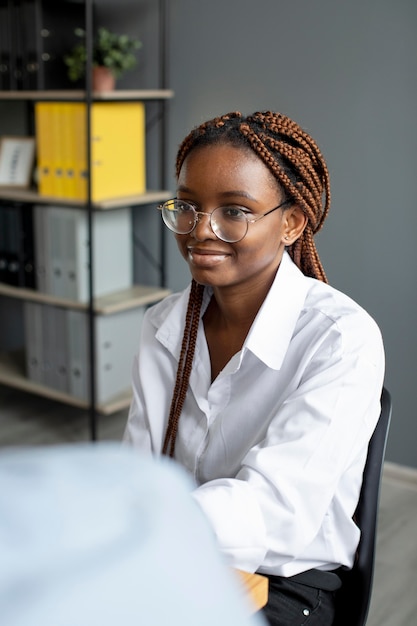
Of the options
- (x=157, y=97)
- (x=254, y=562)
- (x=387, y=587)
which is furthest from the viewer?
(x=157, y=97)

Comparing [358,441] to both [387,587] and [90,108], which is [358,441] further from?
[90,108]

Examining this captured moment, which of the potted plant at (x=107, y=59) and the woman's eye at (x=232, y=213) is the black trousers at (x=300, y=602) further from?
the potted plant at (x=107, y=59)

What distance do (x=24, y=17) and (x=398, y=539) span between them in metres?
2.74

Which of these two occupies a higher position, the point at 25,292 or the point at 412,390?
the point at 25,292

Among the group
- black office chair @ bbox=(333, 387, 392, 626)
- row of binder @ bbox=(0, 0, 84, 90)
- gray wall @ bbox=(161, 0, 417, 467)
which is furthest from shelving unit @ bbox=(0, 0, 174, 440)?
black office chair @ bbox=(333, 387, 392, 626)

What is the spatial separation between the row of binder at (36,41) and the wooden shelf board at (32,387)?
1241 mm

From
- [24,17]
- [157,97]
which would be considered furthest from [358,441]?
[24,17]

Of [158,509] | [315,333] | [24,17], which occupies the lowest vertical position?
[315,333]

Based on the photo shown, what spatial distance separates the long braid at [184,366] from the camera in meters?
1.43

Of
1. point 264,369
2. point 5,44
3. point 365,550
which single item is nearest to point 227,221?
point 264,369

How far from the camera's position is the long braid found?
56.4 inches

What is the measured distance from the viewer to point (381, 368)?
49.5 inches

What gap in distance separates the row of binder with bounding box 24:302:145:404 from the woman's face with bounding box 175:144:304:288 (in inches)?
73.2

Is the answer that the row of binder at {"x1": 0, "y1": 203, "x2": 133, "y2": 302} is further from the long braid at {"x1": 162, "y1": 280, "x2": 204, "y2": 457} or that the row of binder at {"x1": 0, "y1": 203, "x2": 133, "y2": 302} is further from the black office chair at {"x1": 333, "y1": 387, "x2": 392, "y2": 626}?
the black office chair at {"x1": 333, "y1": 387, "x2": 392, "y2": 626}
